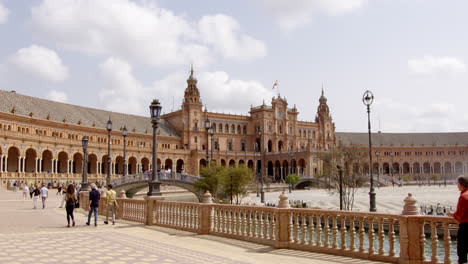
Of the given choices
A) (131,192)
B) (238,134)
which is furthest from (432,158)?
(131,192)

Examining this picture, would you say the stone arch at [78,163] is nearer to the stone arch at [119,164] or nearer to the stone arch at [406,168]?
the stone arch at [119,164]

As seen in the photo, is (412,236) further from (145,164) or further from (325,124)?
(325,124)

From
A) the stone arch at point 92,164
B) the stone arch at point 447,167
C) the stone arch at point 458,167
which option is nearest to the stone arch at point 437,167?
the stone arch at point 447,167

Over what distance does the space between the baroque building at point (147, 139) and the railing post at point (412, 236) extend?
31770 mm

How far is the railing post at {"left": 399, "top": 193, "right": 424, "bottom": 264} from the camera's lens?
26.0 feet

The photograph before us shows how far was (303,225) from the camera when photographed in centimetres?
1015

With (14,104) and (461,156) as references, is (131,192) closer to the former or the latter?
(14,104)

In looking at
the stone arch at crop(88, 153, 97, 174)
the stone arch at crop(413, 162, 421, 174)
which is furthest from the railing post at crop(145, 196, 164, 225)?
the stone arch at crop(413, 162, 421, 174)

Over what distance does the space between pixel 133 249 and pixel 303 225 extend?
13.5 feet

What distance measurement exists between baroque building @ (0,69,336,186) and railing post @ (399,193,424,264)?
104 ft

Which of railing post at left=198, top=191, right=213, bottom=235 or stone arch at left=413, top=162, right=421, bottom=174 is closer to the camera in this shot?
railing post at left=198, top=191, right=213, bottom=235

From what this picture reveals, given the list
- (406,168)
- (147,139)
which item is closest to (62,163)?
(147,139)

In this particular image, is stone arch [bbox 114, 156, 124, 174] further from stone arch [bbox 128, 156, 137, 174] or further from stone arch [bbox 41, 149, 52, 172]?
stone arch [bbox 41, 149, 52, 172]

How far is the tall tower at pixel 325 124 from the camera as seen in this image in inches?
4306
